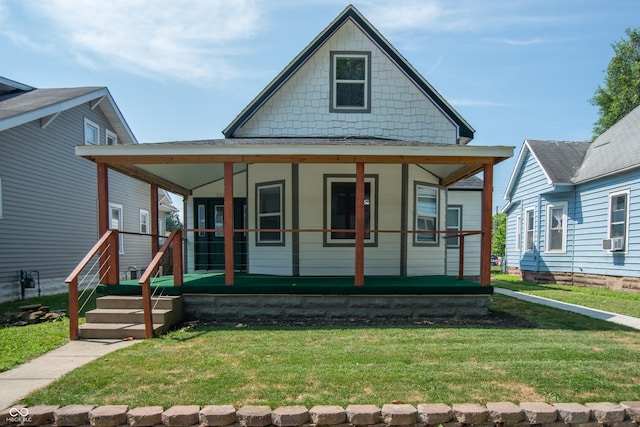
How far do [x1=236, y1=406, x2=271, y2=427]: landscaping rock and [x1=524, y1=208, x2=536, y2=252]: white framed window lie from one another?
1450cm

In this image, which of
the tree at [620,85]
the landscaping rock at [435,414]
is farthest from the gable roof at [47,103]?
the tree at [620,85]

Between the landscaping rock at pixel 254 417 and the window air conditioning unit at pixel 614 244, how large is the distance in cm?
1164

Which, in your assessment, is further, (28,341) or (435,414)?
(28,341)

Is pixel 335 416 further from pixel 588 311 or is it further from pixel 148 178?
pixel 148 178

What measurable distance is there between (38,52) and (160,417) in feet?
45.0

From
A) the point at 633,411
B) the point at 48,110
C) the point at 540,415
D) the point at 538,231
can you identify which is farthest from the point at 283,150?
the point at 538,231

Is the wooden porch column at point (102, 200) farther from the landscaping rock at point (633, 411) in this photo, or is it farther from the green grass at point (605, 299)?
the green grass at point (605, 299)

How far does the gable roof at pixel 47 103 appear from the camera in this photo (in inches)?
364

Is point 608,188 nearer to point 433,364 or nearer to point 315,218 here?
point 315,218

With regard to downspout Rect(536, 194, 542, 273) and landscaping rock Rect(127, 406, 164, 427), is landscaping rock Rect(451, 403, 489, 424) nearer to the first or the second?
landscaping rock Rect(127, 406, 164, 427)

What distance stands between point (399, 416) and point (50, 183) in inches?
471

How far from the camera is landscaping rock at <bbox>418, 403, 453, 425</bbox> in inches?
114

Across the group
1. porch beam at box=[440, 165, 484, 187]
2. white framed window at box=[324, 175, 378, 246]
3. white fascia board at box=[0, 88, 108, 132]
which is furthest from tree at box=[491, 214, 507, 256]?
white fascia board at box=[0, 88, 108, 132]

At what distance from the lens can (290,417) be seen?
2883mm
